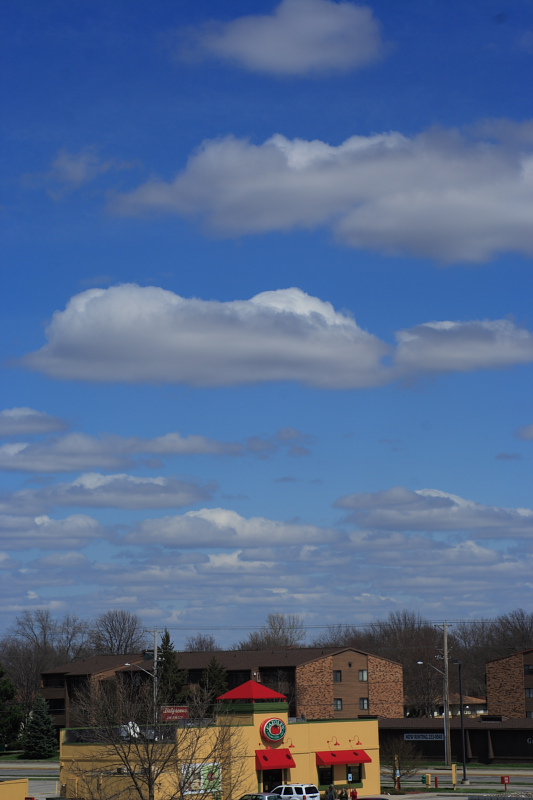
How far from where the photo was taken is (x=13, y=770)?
275 ft

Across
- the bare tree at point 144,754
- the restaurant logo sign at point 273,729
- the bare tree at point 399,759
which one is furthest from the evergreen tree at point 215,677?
the bare tree at point 144,754

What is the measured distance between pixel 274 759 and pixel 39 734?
4997 centimetres

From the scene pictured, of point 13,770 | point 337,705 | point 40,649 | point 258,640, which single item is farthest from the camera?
point 258,640

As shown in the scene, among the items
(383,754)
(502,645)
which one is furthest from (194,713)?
(502,645)

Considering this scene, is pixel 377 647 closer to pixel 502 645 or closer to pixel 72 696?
pixel 502 645

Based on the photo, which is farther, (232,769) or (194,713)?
(232,769)

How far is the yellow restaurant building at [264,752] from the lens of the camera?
4588 cm

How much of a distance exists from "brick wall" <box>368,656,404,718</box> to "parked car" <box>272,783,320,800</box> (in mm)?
50997

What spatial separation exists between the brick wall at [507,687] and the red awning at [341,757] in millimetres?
46351

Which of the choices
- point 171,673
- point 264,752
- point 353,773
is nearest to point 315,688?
point 171,673

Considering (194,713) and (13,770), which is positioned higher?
(194,713)

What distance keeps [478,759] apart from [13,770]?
131ft

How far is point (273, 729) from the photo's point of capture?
2093 inches

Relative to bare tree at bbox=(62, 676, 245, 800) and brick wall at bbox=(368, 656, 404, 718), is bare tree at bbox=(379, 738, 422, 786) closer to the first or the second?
bare tree at bbox=(62, 676, 245, 800)
